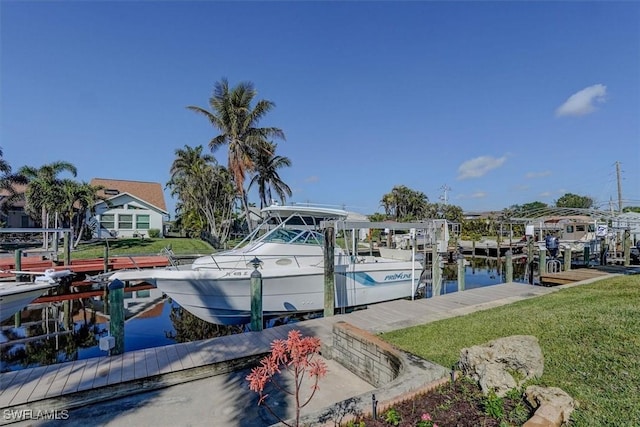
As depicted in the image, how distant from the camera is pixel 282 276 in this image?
29.6 feet

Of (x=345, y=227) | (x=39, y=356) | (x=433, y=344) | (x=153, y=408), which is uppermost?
(x=345, y=227)

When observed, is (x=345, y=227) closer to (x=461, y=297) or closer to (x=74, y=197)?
(x=461, y=297)

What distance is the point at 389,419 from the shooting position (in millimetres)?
2904

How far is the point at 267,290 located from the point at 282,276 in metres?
0.54

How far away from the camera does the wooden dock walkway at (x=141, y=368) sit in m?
4.09

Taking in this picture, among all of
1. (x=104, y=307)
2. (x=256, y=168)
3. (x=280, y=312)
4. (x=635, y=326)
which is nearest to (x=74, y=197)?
(x=256, y=168)

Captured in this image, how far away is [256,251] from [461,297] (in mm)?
5913

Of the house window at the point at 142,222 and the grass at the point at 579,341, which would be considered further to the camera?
the house window at the point at 142,222

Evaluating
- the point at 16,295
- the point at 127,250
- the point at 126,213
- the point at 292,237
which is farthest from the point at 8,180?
the point at 292,237

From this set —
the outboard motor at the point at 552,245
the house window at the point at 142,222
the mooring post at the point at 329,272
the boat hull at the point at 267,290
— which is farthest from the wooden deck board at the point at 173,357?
the house window at the point at 142,222

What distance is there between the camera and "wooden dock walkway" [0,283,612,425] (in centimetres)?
409

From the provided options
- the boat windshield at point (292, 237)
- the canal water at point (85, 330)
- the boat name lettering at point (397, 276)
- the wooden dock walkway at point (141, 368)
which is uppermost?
the boat windshield at point (292, 237)

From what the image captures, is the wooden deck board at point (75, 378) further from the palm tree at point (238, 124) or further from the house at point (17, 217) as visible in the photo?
the house at point (17, 217)

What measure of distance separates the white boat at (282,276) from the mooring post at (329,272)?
1.66 feet
